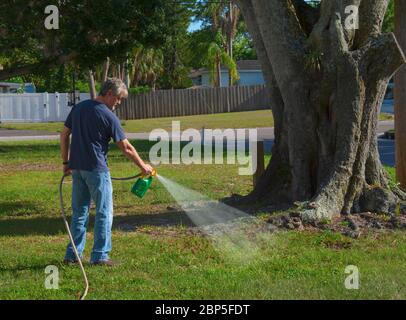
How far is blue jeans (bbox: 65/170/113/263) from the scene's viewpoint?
686 cm

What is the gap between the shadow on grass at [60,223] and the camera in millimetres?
8859


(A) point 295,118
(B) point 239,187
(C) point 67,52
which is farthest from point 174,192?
(C) point 67,52

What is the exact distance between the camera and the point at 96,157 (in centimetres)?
681

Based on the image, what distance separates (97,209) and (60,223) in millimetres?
2722

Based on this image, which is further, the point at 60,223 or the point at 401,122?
the point at 401,122

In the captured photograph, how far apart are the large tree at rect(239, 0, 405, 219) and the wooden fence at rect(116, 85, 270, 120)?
108 feet

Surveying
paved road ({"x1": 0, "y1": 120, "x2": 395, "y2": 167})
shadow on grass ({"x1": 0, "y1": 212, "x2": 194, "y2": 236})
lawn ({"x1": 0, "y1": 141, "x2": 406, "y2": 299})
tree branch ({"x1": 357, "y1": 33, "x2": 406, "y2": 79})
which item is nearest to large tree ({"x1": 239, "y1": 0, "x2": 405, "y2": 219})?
tree branch ({"x1": 357, "y1": 33, "x2": 406, "y2": 79})

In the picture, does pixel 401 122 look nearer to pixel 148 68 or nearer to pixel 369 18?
pixel 369 18

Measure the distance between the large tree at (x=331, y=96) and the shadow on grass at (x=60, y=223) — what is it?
1592 millimetres

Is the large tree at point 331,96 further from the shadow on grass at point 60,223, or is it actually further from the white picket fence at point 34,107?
the white picket fence at point 34,107
